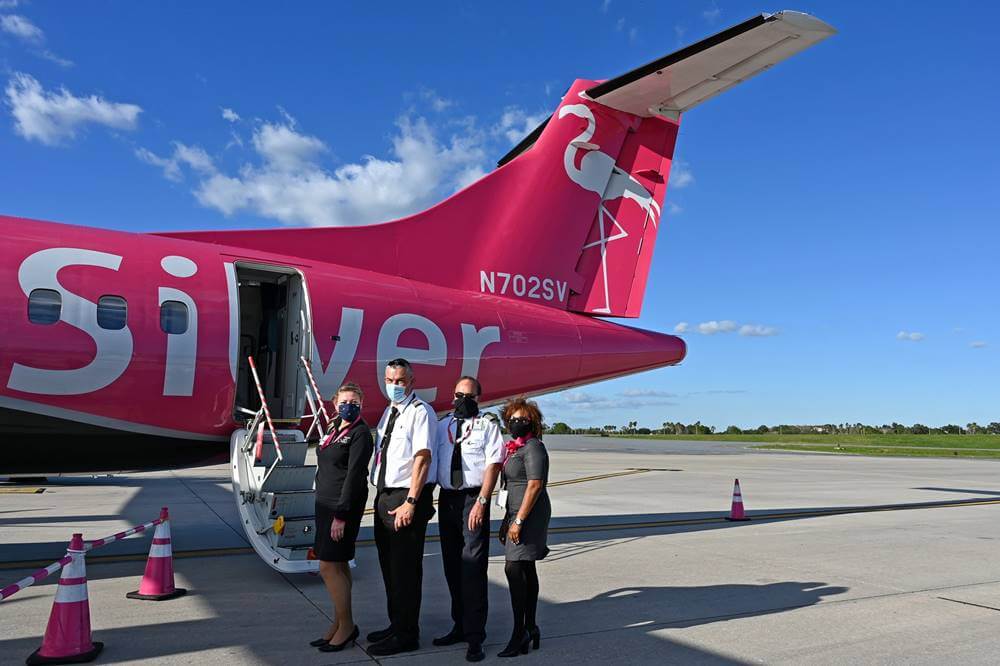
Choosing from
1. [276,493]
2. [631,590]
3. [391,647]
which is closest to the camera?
[391,647]

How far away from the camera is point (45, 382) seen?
6695mm

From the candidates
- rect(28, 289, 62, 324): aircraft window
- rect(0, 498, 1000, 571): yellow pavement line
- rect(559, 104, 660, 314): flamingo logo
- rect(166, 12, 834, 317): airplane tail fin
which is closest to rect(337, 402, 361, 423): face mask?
rect(28, 289, 62, 324): aircraft window

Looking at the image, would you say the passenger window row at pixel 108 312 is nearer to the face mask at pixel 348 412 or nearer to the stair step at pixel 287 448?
the stair step at pixel 287 448

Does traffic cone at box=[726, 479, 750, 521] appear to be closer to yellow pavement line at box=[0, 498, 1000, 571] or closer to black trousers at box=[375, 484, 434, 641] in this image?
yellow pavement line at box=[0, 498, 1000, 571]

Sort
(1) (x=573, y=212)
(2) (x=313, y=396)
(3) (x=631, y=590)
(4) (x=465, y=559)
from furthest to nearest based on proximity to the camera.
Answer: (1) (x=573, y=212)
(2) (x=313, y=396)
(3) (x=631, y=590)
(4) (x=465, y=559)

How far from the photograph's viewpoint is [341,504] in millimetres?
4805

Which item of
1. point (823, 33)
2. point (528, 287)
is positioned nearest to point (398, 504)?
point (528, 287)

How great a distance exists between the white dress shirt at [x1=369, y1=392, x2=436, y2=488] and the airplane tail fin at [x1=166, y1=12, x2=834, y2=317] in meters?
4.92

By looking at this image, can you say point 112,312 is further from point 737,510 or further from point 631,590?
point 737,510

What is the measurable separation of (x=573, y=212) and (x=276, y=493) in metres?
6.79

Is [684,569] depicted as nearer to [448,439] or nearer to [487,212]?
[448,439]

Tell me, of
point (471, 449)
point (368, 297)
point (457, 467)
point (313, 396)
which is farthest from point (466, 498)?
point (368, 297)

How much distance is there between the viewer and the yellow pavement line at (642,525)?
7.82 metres

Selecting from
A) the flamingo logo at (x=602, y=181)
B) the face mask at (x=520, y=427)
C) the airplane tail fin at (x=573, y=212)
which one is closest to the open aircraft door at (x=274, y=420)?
the airplane tail fin at (x=573, y=212)
